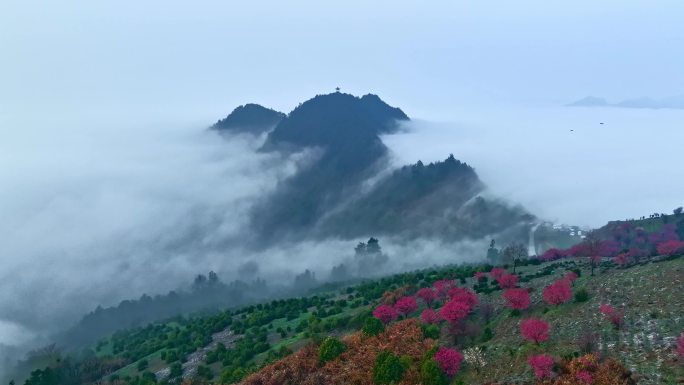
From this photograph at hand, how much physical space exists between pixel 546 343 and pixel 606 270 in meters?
34.1

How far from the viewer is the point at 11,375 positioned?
180 metres

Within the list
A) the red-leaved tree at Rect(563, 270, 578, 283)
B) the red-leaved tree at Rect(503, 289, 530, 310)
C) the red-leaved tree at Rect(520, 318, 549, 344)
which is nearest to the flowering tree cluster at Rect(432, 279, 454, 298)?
the red-leaved tree at Rect(503, 289, 530, 310)

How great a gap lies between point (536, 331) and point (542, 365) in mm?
8173

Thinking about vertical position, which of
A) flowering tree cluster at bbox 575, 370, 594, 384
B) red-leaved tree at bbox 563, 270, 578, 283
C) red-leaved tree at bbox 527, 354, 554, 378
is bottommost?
flowering tree cluster at bbox 575, 370, 594, 384

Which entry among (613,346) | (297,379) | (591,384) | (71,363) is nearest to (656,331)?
(613,346)

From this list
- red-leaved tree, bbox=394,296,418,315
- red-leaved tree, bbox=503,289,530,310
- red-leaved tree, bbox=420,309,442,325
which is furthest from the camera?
red-leaved tree, bbox=394,296,418,315

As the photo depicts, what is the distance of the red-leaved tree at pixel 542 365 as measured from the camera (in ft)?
198

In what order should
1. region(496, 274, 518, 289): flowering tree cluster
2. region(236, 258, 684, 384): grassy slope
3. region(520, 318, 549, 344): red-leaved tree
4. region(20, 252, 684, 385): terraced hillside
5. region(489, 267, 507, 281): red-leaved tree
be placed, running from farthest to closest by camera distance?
region(489, 267, 507, 281): red-leaved tree → region(496, 274, 518, 289): flowering tree cluster → region(520, 318, 549, 344): red-leaved tree → region(20, 252, 684, 385): terraced hillside → region(236, 258, 684, 384): grassy slope

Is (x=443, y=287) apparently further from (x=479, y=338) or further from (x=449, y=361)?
(x=449, y=361)

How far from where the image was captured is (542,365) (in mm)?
60906

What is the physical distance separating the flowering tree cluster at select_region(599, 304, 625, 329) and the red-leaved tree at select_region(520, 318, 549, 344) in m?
7.87

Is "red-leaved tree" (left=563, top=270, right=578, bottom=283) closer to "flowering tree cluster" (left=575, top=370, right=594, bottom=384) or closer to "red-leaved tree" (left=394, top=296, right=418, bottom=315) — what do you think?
"red-leaved tree" (left=394, top=296, right=418, bottom=315)

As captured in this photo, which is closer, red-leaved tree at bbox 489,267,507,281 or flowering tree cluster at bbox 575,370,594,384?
flowering tree cluster at bbox 575,370,594,384

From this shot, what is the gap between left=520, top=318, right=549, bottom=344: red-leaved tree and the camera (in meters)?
68.4
